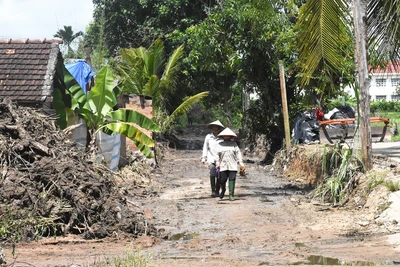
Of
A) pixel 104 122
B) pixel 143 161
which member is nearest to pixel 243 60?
pixel 143 161

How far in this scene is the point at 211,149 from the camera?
17.0 metres

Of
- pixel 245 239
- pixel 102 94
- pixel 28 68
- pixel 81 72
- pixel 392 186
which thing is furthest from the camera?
pixel 81 72

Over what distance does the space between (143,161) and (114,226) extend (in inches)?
551

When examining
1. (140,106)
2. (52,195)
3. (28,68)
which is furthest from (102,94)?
(140,106)

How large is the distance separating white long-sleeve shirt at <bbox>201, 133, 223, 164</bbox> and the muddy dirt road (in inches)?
38.1

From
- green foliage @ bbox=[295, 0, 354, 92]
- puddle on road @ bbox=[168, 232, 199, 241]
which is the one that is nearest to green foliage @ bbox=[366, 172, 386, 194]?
green foliage @ bbox=[295, 0, 354, 92]

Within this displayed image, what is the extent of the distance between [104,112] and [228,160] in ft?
13.1

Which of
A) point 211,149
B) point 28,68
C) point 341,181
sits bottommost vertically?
point 341,181

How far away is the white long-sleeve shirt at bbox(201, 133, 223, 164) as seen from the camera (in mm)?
16875

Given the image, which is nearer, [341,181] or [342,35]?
[342,35]

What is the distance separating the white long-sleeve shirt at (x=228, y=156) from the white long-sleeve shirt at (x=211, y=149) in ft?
0.56

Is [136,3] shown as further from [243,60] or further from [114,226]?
[114,226]

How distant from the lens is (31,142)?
1265 centimetres

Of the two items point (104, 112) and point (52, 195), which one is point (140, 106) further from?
point (52, 195)
